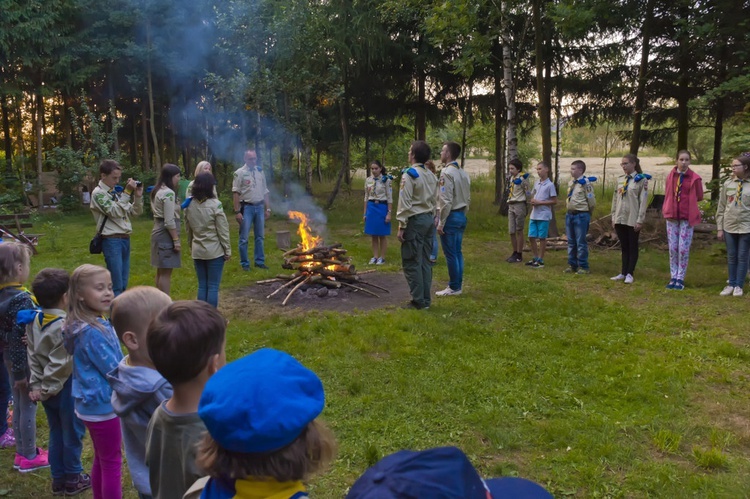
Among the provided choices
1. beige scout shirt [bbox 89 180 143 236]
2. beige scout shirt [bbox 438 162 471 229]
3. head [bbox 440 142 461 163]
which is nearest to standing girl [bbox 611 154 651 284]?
beige scout shirt [bbox 438 162 471 229]

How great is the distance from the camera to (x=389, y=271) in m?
9.39

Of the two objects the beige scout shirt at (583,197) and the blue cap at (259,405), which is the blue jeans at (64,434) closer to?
the blue cap at (259,405)

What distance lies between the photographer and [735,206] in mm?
7504

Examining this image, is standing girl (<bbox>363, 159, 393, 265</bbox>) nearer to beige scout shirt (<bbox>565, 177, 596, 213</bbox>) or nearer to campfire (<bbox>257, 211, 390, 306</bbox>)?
campfire (<bbox>257, 211, 390, 306</bbox>)

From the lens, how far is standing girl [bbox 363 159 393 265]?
33.3ft

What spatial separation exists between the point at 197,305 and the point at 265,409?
80 centimetres

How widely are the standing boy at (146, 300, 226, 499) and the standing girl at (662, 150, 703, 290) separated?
7774 millimetres

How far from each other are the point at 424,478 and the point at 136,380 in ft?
5.90

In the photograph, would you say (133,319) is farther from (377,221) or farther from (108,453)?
(377,221)

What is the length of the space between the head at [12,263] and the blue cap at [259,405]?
282 centimetres

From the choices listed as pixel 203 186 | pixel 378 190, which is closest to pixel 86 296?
pixel 203 186

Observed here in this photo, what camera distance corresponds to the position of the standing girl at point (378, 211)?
10.2m

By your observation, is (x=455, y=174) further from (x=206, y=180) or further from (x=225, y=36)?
(x=225, y=36)


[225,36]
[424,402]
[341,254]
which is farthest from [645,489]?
[225,36]
